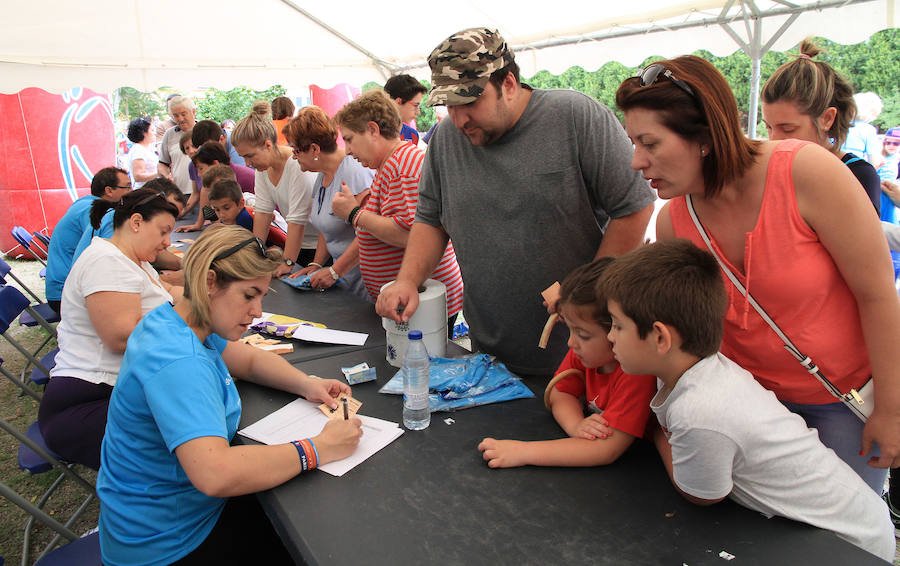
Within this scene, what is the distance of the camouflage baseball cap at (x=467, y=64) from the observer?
5.41ft

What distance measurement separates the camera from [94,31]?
21.1ft

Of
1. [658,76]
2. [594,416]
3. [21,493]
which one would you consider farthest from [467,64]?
[21,493]

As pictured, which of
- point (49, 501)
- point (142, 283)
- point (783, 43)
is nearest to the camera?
point (142, 283)

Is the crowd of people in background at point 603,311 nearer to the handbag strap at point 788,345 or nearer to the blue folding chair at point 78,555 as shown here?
the handbag strap at point 788,345

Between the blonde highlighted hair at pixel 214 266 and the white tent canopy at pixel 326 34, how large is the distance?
Result: 17.6 feet

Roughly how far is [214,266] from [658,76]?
1.18 metres

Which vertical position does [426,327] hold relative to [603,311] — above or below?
below

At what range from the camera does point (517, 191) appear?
1.79m

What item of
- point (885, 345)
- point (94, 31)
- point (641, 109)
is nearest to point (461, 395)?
point (641, 109)

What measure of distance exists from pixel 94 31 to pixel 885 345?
7.89 m

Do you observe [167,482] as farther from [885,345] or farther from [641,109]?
[885,345]

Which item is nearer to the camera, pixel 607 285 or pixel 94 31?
pixel 607 285

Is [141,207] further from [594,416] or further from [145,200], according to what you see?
[594,416]

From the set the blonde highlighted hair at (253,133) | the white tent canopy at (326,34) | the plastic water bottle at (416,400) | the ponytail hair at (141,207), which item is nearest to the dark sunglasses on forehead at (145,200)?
the ponytail hair at (141,207)
